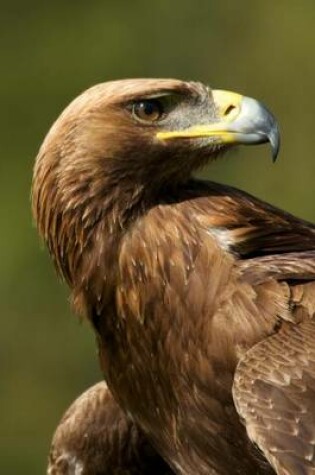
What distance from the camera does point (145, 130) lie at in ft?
27.7

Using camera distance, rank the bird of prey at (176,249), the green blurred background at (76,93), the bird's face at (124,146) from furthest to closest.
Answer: the green blurred background at (76,93), the bird's face at (124,146), the bird of prey at (176,249)

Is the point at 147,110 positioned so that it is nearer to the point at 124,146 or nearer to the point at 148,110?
the point at 148,110

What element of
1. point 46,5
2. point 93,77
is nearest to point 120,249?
point 93,77

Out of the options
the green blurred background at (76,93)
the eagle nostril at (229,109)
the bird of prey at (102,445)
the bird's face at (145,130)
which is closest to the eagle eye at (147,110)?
the bird's face at (145,130)

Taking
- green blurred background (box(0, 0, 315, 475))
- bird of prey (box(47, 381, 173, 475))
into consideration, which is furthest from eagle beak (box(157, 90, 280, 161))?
green blurred background (box(0, 0, 315, 475))

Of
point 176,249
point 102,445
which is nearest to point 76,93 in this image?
point 102,445

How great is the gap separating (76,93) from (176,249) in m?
15.3

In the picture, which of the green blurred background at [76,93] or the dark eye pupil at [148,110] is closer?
the dark eye pupil at [148,110]

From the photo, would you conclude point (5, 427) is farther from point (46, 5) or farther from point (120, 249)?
point (120, 249)

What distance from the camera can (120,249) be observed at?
844 centimetres

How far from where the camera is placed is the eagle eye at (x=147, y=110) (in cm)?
841

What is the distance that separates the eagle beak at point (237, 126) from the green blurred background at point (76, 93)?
11654 mm

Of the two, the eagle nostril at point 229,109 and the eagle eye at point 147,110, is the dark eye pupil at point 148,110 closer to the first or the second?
the eagle eye at point 147,110

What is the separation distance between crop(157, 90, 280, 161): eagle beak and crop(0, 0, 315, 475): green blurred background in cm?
1165
